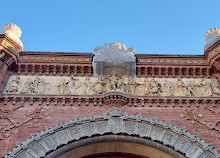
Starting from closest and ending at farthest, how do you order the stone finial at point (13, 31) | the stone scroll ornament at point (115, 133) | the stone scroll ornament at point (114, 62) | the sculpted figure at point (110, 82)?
the stone scroll ornament at point (115, 133)
the sculpted figure at point (110, 82)
the stone scroll ornament at point (114, 62)
the stone finial at point (13, 31)

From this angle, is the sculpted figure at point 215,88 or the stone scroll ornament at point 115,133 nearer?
the stone scroll ornament at point 115,133

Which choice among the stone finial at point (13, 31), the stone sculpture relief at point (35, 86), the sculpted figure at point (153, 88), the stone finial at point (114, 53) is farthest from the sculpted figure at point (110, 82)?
the stone finial at point (13, 31)

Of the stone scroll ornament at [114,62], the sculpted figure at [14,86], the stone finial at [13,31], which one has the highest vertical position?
the stone finial at [13,31]

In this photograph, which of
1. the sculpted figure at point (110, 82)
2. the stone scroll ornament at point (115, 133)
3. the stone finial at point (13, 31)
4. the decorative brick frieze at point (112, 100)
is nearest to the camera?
the stone scroll ornament at point (115, 133)

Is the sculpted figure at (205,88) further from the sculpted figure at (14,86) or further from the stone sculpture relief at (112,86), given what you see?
the sculpted figure at (14,86)

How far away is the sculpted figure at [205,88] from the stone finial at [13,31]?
20.5 feet

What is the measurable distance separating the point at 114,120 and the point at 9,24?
5380 millimetres

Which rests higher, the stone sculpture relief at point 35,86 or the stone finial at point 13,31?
the stone finial at point 13,31

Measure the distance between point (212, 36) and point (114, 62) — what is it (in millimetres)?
3772

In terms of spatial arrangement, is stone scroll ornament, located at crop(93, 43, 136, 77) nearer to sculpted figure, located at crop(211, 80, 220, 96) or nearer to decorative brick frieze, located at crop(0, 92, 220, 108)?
decorative brick frieze, located at crop(0, 92, 220, 108)

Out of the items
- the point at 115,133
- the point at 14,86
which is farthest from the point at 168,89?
the point at 14,86

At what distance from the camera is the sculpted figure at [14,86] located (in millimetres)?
8438

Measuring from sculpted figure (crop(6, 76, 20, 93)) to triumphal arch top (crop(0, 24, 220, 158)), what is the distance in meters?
0.02

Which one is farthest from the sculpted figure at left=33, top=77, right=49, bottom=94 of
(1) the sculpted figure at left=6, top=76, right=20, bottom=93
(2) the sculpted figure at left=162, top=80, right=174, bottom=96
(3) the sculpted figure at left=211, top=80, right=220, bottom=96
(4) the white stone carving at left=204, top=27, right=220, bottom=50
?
(4) the white stone carving at left=204, top=27, right=220, bottom=50
